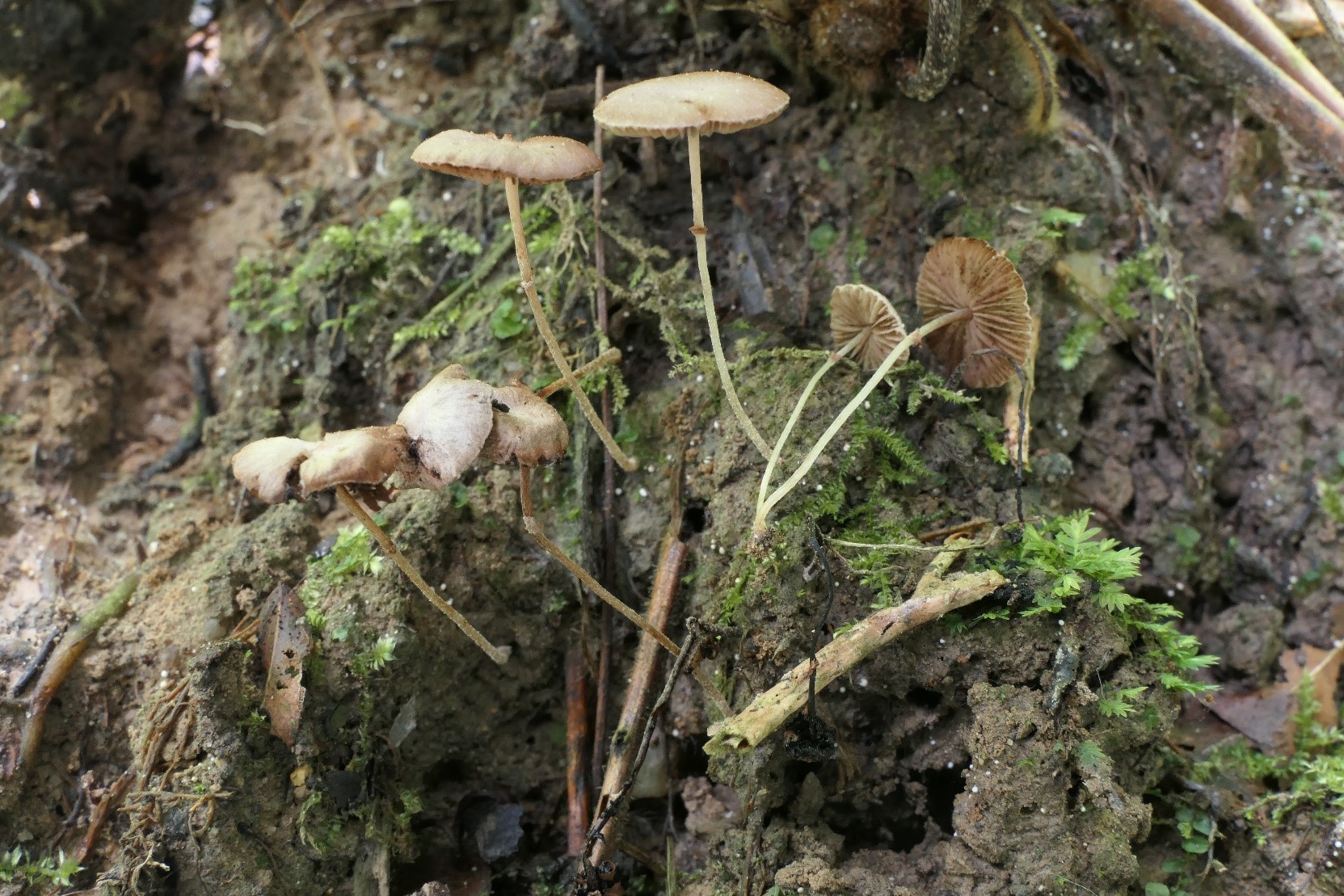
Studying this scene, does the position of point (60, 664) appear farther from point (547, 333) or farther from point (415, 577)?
point (547, 333)

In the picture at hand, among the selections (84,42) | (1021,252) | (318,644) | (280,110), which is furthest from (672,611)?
(84,42)

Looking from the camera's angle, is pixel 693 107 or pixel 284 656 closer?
pixel 693 107

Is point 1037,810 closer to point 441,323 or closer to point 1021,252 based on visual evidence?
point 1021,252

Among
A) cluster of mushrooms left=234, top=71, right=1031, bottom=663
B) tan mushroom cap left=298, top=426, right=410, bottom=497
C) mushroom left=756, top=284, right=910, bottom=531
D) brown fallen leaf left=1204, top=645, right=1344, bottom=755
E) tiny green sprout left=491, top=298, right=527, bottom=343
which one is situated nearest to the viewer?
tan mushroom cap left=298, top=426, right=410, bottom=497

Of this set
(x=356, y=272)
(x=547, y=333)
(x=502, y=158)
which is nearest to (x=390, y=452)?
(x=547, y=333)

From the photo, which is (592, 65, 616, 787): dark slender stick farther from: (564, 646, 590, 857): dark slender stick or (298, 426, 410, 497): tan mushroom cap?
(298, 426, 410, 497): tan mushroom cap

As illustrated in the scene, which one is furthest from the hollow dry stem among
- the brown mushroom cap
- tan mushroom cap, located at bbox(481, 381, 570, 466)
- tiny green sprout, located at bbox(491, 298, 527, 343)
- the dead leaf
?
tiny green sprout, located at bbox(491, 298, 527, 343)
